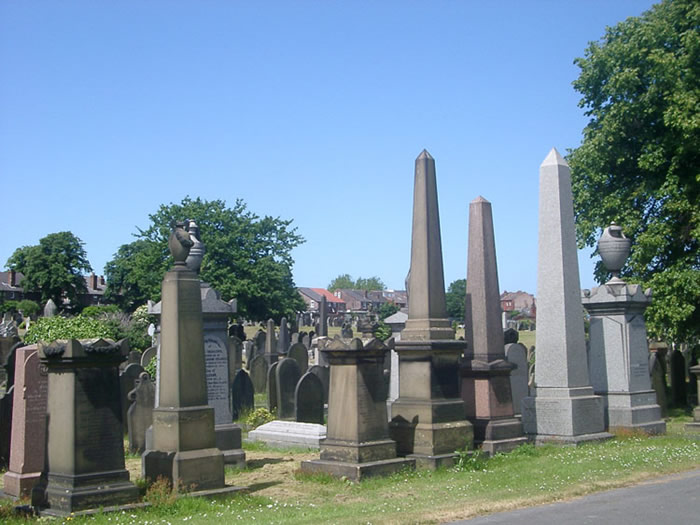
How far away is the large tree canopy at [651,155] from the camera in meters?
20.3

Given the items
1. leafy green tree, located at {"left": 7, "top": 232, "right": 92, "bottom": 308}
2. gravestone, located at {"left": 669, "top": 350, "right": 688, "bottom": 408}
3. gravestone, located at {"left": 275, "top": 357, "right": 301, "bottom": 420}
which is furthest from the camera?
A: leafy green tree, located at {"left": 7, "top": 232, "right": 92, "bottom": 308}

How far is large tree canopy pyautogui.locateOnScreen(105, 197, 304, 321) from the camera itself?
53688 mm

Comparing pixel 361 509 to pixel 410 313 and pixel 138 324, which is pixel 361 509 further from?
pixel 138 324

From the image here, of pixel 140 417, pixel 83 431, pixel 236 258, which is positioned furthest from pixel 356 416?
pixel 236 258

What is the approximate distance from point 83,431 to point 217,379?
4.28 metres

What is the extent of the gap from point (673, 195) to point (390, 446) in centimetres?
1355

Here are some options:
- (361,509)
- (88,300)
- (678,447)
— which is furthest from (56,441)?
(88,300)

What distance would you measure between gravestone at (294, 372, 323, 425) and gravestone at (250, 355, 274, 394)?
30.3ft

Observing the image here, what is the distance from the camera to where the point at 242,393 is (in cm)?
1803

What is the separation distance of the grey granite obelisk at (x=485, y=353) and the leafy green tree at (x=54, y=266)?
75912mm

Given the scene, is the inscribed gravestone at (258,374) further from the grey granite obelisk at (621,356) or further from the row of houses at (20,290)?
the row of houses at (20,290)

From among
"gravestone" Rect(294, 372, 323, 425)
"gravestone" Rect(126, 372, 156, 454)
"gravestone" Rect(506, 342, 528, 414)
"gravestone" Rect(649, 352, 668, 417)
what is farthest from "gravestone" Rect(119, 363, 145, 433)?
"gravestone" Rect(649, 352, 668, 417)

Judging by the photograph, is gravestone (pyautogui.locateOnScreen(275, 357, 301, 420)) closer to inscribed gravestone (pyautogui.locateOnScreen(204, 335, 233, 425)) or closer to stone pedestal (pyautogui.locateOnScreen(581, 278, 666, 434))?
inscribed gravestone (pyautogui.locateOnScreen(204, 335, 233, 425))

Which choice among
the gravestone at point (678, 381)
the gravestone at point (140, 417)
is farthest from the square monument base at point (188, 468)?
the gravestone at point (678, 381)
